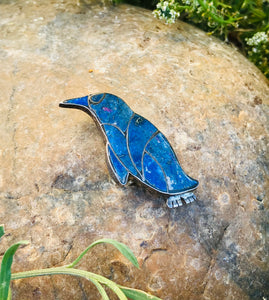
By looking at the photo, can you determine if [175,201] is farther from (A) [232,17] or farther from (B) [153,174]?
(A) [232,17]

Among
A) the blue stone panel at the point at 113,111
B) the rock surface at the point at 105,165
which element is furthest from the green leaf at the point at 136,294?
the blue stone panel at the point at 113,111

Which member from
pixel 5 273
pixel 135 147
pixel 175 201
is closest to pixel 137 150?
pixel 135 147

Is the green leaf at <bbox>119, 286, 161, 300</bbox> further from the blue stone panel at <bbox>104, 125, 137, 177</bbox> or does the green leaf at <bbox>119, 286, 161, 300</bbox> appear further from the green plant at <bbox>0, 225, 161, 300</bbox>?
the blue stone panel at <bbox>104, 125, 137, 177</bbox>

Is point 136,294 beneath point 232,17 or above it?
beneath

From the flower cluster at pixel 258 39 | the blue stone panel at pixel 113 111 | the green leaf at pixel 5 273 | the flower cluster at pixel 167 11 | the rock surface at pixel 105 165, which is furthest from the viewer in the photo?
the flower cluster at pixel 258 39

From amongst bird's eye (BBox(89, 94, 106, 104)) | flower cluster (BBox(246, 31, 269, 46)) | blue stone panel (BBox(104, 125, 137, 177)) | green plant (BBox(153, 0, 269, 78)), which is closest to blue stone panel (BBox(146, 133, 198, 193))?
blue stone panel (BBox(104, 125, 137, 177))

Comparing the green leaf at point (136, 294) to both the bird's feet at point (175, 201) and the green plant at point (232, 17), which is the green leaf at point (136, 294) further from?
the green plant at point (232, 17)

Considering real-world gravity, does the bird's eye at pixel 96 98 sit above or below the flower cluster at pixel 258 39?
below
